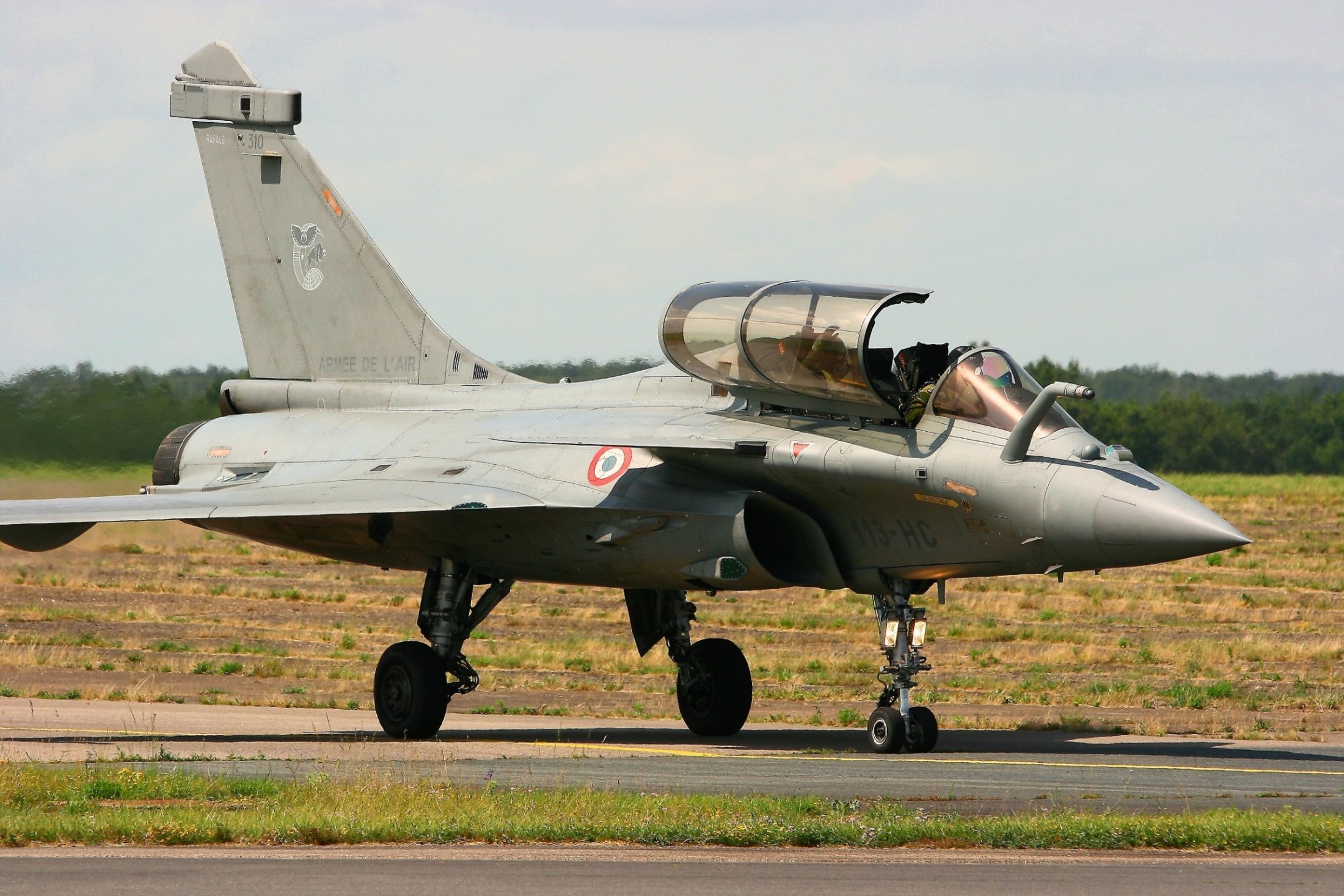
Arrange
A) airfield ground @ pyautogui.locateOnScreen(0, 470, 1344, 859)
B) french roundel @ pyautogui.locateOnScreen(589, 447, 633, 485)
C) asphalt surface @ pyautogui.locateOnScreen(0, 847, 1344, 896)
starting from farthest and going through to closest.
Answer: french roundel @ pyautogui.locateOnScreen(589, 447, 633, 485)
airfield ground @ pyautogui.locateOnScreen(0, 470, 1344, 859)
asphalt surface @ pyautogui.locateOnScreen(0, 847, 1344, 896)

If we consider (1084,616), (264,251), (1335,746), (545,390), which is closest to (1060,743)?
(1335,746)

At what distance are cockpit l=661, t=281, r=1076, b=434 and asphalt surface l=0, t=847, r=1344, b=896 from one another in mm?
5198

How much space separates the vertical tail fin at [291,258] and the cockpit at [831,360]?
15.0 ft

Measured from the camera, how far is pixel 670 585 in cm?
1526

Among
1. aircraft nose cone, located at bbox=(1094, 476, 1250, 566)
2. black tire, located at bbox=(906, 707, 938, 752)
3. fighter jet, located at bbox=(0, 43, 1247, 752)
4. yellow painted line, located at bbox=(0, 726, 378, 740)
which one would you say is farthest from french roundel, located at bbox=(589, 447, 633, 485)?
aircraft nose cone, located at bbox=(1094, 476, 1250, 566)

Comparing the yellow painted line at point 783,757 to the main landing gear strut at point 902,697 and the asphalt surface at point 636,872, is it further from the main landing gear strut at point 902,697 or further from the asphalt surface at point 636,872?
the asphalt surface at point 636,872

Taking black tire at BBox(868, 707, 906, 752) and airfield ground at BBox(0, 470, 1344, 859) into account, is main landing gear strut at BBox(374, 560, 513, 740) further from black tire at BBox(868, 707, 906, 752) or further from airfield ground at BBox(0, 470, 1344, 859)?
black tire at BBox(868, 707, 906, 752)

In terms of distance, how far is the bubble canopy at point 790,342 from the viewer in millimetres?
13859

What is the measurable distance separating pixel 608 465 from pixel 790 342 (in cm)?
208

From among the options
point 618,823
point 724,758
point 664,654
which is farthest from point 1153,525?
point 664,654

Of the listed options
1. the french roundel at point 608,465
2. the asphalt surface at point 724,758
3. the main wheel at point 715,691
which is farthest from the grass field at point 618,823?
the main wheel at point 715,691

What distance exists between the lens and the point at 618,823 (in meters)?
9.51

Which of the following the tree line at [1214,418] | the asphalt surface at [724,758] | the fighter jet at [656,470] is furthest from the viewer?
the tree line at [1214,418]

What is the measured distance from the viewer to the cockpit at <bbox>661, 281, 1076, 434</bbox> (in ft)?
44.7
